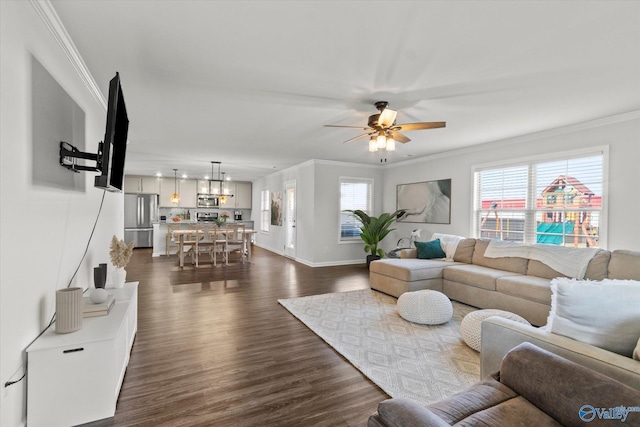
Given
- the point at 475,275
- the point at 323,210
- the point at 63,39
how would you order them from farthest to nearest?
the point at 323,210 → the point at 475,275 → the point at 63,39

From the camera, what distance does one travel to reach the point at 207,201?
36.2 feet

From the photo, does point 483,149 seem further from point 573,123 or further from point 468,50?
point 468,50

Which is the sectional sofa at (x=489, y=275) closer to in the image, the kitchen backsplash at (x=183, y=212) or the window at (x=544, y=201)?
the window at (x=544, y=201)

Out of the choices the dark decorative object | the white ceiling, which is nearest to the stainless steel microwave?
the white ceiling

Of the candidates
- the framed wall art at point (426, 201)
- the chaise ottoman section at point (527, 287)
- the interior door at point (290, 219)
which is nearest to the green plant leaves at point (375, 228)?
the framed wall art at point (426, 201)

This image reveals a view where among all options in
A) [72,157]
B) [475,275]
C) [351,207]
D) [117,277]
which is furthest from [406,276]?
[72,157]

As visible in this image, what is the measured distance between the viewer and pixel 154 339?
116 inches

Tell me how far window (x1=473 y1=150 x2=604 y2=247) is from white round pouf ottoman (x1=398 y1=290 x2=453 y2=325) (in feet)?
7.45

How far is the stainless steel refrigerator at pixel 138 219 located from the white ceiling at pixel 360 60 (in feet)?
21.8

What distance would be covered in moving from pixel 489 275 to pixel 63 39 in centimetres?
485

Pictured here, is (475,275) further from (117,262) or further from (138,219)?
(138,219)

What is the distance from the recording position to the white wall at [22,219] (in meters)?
1.42

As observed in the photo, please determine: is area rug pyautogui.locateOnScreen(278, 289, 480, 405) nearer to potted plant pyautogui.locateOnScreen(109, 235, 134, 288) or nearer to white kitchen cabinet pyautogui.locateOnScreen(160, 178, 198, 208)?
potted plant pyautogui.locateOnScreen(109, 235, 134, 288)

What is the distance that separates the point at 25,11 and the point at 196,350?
267 cm
